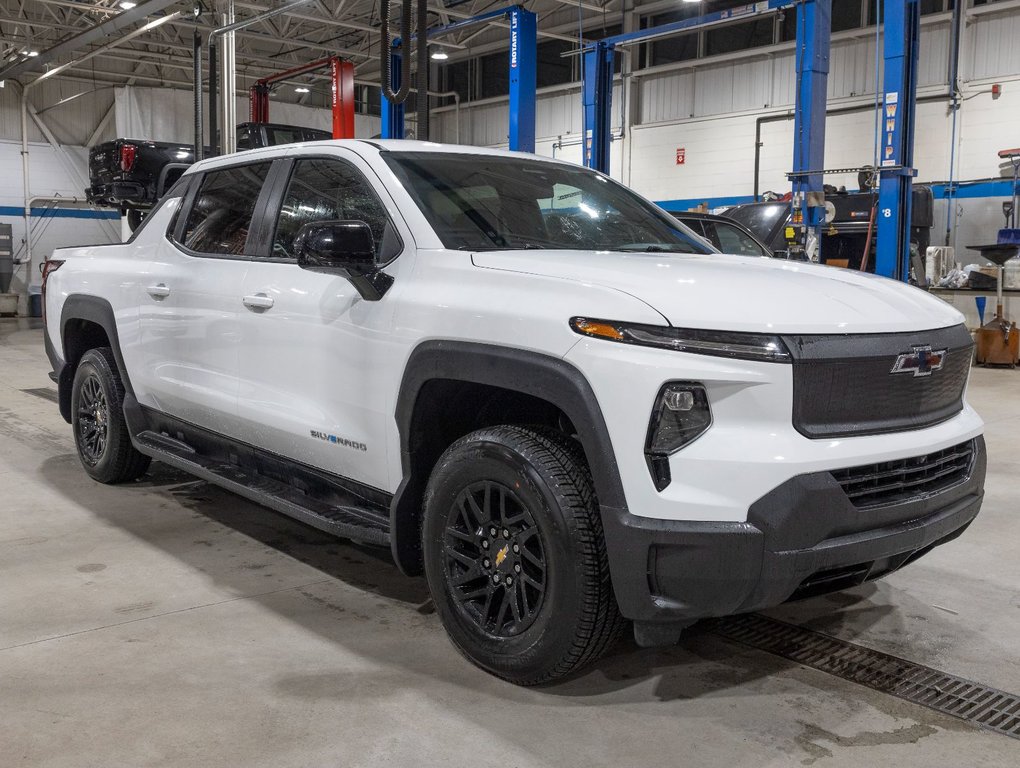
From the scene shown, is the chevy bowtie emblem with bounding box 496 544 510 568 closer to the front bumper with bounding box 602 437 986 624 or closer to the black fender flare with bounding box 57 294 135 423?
the front bumper with bounding box 602 437 986 624

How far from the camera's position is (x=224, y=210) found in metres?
4.09

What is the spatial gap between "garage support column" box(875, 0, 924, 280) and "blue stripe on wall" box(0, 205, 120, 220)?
21.6 metres

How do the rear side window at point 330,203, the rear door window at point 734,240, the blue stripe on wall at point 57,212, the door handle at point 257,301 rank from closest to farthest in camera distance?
the rear side window at point 330,203 → the door handle at point 257,301 → the rear door window at point 734,240 → the blue stripe on wall at point 57,212

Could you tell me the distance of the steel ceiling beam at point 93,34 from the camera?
14055mm

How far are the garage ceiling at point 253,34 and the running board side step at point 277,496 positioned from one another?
16.4 metres

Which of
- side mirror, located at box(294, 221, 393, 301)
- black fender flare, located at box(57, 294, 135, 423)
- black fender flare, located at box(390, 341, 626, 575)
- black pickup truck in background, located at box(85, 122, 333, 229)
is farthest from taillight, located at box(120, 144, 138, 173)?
black fender flare, located at box(390, 341, 626, 575)

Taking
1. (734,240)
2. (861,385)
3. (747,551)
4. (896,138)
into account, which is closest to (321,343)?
(747,551)

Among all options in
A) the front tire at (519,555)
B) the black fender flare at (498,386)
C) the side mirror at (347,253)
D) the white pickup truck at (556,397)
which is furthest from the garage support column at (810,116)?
the front tire at (519,555)

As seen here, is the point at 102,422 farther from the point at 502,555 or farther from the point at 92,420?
the point at 502,555

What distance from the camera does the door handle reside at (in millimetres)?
3521

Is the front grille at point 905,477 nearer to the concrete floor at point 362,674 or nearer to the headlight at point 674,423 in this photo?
the headlight at point 674,423

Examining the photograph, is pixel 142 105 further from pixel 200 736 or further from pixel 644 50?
pixel 200 736

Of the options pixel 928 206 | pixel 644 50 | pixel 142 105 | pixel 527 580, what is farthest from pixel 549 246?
pixel 142 105

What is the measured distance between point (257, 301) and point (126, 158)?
10859mm
